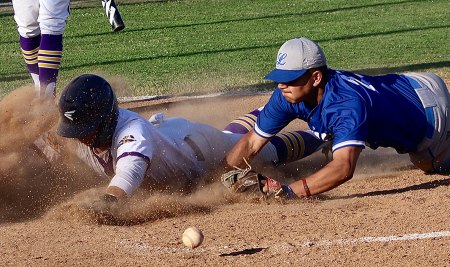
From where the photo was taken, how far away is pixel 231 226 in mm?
5328

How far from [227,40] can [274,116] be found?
826 cm

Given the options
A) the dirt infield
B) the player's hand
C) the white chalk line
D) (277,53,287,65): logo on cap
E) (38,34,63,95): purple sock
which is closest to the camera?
the dirt infield

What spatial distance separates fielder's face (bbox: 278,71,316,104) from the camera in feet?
19.4

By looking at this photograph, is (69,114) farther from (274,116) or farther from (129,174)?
(274,116)

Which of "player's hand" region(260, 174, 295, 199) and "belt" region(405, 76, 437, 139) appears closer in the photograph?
"player's hand" region(260, 174, 295, 199)

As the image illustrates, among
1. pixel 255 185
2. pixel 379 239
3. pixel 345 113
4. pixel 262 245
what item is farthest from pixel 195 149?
pixel 379 239

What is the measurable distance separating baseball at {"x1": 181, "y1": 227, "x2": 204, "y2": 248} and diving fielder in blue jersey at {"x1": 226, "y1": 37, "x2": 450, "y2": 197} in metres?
1.17

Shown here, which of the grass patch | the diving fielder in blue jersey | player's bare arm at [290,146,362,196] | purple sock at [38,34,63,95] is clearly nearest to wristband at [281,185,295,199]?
the diving fielder in blue jersey

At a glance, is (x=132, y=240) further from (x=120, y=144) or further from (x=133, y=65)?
(x=133, y=65)

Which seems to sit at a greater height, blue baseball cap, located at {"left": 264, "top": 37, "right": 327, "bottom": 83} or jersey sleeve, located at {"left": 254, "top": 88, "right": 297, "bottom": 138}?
blue baseball cap, located at {"left": 264, "top": 37, "right": 327, "bottom": 83}

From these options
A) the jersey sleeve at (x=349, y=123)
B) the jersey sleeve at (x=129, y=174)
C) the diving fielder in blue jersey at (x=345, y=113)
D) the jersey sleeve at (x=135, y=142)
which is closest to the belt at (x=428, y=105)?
the diving fielder in blue jersey at (x=345, y=113)

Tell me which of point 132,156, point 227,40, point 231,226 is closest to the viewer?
point 231,226

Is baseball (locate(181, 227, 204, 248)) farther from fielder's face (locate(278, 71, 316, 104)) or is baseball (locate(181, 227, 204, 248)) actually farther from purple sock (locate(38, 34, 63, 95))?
purple sock (locate(38, 34, 63, 95))

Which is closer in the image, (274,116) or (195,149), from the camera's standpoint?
(274,116)
